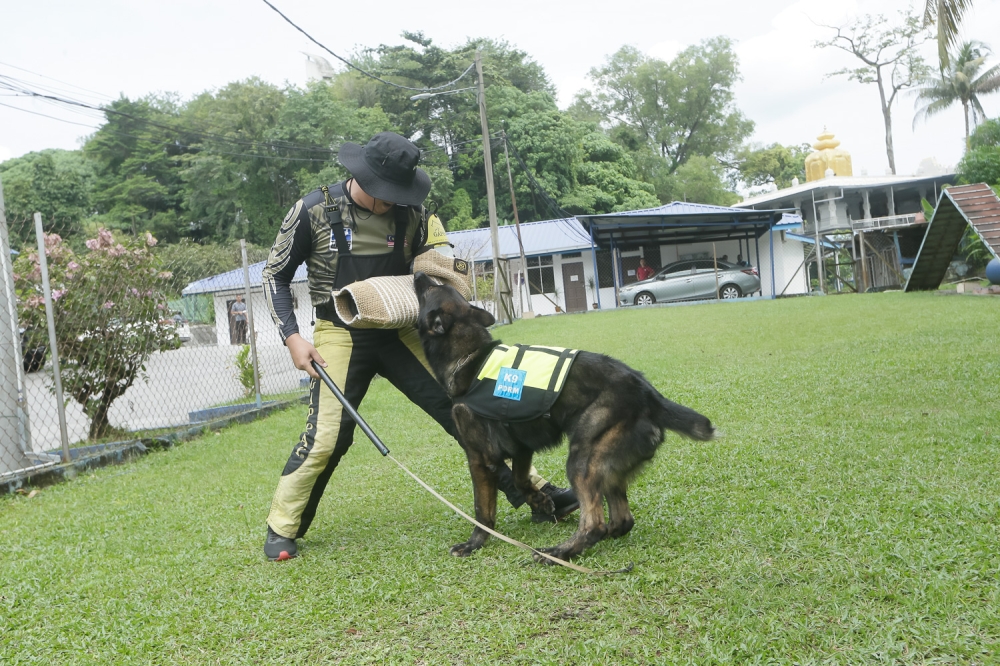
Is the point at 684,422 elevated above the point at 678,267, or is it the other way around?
the point at 678,267

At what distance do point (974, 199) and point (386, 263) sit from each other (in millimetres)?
16177

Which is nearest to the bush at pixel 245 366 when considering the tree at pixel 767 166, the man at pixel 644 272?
the man at pixel 644 272

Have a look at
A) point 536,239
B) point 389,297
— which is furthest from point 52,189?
point 389,297

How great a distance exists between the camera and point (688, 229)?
28500 mm

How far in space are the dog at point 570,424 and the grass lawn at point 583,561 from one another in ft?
0.63

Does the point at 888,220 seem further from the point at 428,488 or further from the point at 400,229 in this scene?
the point at 428,488

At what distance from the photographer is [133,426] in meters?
9.16

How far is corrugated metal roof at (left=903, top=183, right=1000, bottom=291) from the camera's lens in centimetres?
1509

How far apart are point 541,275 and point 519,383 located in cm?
2809

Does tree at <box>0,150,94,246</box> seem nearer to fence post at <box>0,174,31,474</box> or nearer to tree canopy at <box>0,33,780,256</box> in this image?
tree canopy at <box>0,33,780,256</box>

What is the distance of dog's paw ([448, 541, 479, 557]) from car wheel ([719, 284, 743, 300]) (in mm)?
23920

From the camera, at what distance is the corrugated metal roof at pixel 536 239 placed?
99.4 feet

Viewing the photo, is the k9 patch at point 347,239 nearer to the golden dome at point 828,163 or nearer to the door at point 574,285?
the door at point 574,285

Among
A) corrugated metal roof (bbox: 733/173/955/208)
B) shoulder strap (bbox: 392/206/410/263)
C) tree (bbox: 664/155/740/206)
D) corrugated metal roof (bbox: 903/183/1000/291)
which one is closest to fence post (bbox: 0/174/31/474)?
shoulder strap (bbox: 392/206/410/263)
